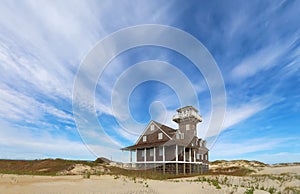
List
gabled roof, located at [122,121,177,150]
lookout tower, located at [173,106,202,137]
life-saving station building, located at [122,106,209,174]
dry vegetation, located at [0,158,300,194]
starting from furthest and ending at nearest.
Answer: lookout tower, located at [173,106,202,137] → gabled roof, located at [122,121,177,150] → life-saving station building, located at [122,106,209,174] → dry vegetation, located at [0,158,300,194]

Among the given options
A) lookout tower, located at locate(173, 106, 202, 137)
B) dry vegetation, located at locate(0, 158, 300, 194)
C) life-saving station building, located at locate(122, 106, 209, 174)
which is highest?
lookout tower, located at locate(173, 106, 202, 137)

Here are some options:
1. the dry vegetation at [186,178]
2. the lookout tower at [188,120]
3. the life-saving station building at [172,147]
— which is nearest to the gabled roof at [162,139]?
the life-saving station building at [172,147]

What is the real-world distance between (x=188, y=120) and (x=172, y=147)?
7.83 m

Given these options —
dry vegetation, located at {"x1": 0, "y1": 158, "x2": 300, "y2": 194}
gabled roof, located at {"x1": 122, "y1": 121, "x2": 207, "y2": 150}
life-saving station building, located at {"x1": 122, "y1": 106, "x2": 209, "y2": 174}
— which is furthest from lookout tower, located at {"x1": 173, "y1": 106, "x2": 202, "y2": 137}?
dry vegetation, located at {"x1": 0, "y1": 158, "x2": 300, "y2": 194}

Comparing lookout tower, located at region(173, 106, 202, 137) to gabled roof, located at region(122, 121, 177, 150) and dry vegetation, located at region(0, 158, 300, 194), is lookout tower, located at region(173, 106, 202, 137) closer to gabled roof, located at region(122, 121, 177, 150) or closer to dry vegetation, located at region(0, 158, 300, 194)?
gabled roof, located at region(122, 121, 177, 150)

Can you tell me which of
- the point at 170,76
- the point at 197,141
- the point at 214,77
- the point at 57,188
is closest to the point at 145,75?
the point at 170,76

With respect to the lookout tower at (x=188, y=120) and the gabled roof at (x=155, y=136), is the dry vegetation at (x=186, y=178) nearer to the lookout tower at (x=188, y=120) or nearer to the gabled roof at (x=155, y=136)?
the gabled roof at (x=155, y=136)

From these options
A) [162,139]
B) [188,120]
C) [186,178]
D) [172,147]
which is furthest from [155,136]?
[186,178]

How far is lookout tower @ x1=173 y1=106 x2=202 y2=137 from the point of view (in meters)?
34.3

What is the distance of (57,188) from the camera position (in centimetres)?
782

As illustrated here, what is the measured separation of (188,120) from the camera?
34.7 metres

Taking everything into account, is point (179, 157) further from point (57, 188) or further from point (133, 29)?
point (57, 188)

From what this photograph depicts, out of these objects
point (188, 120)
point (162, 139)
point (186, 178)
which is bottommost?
point (186, 178)

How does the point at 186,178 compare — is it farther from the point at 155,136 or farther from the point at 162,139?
the point at 155,136
